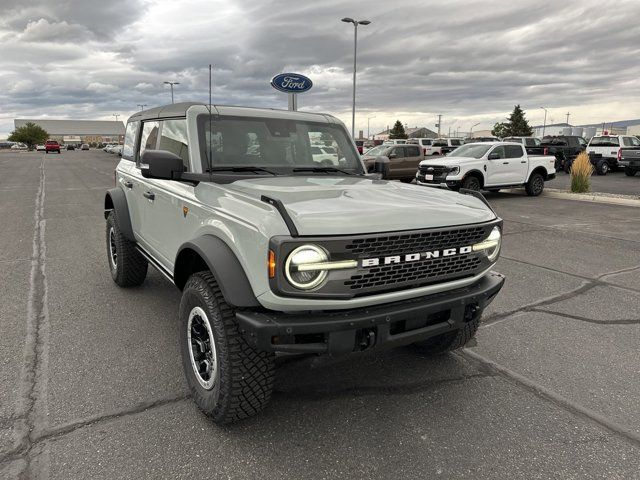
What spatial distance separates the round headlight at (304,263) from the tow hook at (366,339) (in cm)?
37

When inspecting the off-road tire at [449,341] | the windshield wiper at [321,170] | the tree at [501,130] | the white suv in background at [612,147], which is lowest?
the off-road tire at [449,341]

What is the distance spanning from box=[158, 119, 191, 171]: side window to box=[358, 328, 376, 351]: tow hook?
6.01 ft

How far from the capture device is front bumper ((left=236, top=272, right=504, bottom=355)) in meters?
2.23

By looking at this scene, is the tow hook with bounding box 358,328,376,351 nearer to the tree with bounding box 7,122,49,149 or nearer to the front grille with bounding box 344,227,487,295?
the front grille with bounding box 344,227,487,295

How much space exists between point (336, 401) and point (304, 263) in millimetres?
1200

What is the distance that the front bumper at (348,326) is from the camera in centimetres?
223

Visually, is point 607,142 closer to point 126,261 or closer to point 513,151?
point 513,151

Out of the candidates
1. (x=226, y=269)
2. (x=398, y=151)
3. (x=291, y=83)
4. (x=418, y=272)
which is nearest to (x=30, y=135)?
(x=398, y=151)

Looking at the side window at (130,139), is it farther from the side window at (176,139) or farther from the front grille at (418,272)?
the front grille at (418,272)

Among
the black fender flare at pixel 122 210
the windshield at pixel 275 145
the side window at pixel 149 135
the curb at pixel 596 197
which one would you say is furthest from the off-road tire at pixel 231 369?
the curb at pixel 596 197

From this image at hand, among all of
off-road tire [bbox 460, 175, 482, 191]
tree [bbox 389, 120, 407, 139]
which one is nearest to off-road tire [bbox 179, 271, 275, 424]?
off-road tire [bbox 460, 175, 482, 191]

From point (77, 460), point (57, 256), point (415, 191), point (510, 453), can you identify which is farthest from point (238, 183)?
point (57, 256)

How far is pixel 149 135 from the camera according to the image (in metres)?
4.39

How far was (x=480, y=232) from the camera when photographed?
2830 millimetres
